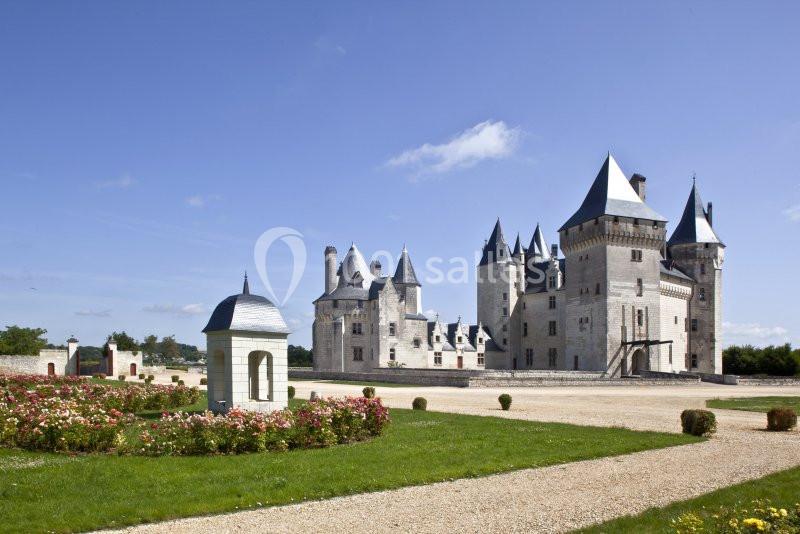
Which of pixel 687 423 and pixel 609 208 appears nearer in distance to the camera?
pixel 687 423

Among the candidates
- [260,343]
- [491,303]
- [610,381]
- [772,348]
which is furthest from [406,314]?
[260,343]

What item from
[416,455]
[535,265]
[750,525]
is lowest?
[416,455]

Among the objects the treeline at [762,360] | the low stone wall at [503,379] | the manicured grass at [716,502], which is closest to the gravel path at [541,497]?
the manicured grass at [716,502]

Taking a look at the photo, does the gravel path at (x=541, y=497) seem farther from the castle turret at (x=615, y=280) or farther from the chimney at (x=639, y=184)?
the chimney at (x=639, y=184)

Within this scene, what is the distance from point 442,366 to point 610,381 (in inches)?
735

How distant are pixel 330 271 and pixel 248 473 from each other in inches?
1900

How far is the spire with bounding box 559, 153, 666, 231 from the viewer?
50.1m

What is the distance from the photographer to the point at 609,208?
163ft

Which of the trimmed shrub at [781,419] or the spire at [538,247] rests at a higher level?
the spire at [538,247]

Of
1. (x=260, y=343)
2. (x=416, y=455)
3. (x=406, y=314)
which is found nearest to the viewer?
(x=416, y=455)

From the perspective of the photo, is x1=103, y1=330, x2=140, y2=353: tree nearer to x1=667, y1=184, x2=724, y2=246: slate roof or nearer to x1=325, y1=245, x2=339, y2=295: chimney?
x1=325, y1=245, x2=339, y2=295: chimney

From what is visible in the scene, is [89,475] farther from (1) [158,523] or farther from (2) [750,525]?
(2) [750,525]

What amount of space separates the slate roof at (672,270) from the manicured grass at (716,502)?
153 feet

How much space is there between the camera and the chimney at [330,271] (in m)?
57.9
